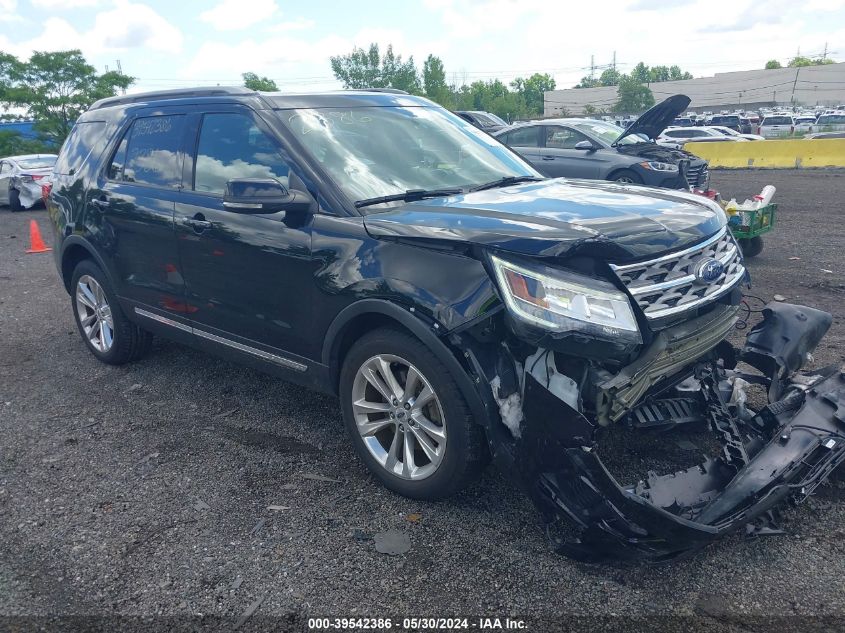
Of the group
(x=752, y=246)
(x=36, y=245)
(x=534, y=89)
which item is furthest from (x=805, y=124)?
(x=534, y=89)

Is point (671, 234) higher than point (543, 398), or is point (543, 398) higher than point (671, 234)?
point (671, 234)

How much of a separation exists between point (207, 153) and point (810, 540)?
3.89m

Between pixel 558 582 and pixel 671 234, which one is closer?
pixel 558 582

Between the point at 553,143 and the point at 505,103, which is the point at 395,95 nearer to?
the point at 553,143

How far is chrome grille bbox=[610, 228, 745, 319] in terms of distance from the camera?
2895 mm

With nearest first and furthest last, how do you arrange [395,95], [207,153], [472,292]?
[472,292] → [207,153] → [395,95]

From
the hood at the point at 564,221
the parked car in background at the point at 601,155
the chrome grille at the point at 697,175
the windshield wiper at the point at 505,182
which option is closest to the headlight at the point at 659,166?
the parked car in background at the point at 601,155

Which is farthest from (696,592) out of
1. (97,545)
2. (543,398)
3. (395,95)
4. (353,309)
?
(395,95)

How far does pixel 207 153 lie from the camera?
4.32 meters

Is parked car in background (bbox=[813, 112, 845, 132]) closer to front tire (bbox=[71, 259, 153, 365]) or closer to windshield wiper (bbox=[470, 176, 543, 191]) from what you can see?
windshield wiper (bbox=[470, 176, 543, 191])

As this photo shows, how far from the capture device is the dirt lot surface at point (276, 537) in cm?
277

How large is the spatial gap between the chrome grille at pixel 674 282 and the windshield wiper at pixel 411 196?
49.6 inches

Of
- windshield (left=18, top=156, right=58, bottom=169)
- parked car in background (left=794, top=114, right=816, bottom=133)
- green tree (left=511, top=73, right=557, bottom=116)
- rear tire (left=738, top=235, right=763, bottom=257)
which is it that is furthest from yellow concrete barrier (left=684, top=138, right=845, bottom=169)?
green tree (left=511, top=73, right=557, bottom=116)

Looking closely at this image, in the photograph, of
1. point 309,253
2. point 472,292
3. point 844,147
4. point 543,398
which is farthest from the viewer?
point 844,147
